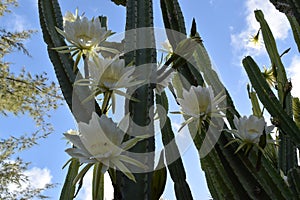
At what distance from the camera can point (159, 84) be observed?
1064 millimetres

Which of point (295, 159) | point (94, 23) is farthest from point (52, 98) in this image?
point (94, 23)

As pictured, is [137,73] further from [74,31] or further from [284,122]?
[284,122]

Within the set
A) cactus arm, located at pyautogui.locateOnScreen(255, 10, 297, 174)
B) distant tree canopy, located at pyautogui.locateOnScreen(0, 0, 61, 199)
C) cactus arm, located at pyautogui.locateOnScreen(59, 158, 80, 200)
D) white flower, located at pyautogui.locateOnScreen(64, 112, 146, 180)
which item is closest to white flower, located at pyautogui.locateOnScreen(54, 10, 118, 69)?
white flower, located at pyautogui.locateOnScreen(64, 112, 146, 180)

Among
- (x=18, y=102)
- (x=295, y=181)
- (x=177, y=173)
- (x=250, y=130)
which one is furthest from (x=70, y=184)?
(x=18, y=102)

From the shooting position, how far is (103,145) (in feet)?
2.47

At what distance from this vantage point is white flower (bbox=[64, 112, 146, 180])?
Result: 75 centimetres

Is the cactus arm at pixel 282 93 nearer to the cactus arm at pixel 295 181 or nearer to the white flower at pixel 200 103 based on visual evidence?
the cactus arm at pixel 295 181

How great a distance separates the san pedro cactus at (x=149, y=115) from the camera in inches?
30.7

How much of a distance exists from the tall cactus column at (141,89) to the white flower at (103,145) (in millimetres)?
95

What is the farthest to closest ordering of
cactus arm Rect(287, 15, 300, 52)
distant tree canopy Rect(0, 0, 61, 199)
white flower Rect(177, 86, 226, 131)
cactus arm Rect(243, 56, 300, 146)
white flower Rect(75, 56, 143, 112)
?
distant tree canopy Rect(0, 0, 61, 199) → cactus arm Rect(287, 15, 300, 52) → cactus arm Rect(243, 56, 300, 146) → white flower Rect(177, 86, 226, 131) → white flower Rect(75, 56, 143, 112)

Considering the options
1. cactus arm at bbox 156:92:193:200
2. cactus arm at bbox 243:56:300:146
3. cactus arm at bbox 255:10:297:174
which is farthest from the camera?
cactus arm at bbox 255:10:297:174

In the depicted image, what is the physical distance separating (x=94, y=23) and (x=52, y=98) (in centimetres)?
581

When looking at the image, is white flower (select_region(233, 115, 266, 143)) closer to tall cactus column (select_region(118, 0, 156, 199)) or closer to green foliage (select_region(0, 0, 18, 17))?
tall cactus column (select_region(118, 0, 156, 199))

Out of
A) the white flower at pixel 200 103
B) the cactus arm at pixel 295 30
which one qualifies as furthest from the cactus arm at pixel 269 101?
the white flower at pixel 200 103
